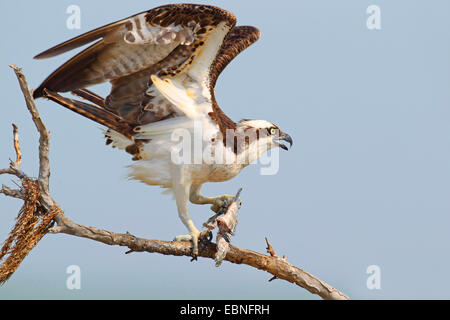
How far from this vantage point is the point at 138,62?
17.5 ft

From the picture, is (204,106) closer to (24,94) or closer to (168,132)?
(168,132)

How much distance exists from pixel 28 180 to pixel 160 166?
121 centimetres

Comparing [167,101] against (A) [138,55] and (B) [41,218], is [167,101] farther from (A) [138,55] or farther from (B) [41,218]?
(B) [41,218]

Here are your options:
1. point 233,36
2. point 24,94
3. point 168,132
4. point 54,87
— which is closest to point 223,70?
point 233,36

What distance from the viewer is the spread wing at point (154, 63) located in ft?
16.3

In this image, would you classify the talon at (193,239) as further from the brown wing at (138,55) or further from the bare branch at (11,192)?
the bare branch at (11,192)

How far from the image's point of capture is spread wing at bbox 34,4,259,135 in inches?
196

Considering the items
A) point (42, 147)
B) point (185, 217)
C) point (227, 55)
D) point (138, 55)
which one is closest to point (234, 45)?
point (227, 55)

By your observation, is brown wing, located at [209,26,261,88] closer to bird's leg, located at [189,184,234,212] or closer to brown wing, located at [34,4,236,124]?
brown wing, located at [34,4,236,124]

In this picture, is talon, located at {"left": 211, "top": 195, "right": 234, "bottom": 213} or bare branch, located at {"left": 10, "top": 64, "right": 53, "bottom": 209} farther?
talon, located at {"left": 211, "top": 195, "right": 234, "bottom": 213}

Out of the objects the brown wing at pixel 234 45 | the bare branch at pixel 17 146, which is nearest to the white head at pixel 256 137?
the brown wing at pixel 234 45

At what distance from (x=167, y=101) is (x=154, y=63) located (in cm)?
37

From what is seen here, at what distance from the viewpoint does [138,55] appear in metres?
5.28

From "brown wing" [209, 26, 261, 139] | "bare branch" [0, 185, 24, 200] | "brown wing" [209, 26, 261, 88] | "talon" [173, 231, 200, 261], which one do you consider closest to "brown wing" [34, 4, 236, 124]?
"brown wing" [209, 26, 261, 139]
